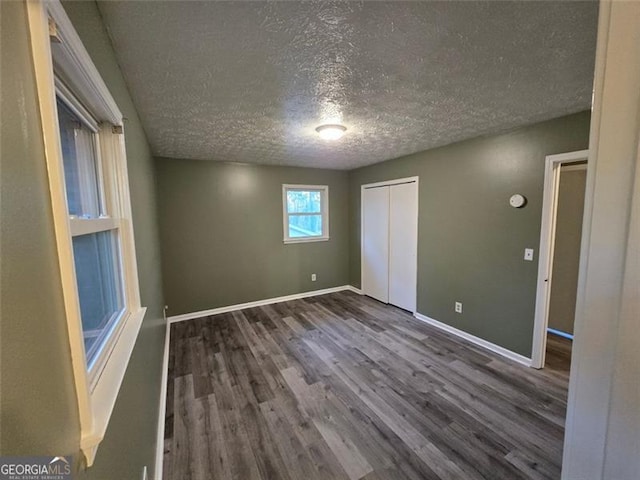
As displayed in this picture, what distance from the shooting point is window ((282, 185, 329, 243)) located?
15.0 ft

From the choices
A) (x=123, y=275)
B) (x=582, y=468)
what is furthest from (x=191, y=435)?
(x=582, y=468)

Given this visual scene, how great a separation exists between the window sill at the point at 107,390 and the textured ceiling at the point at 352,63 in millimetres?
1311

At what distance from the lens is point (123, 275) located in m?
1.35

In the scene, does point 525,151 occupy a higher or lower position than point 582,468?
higher

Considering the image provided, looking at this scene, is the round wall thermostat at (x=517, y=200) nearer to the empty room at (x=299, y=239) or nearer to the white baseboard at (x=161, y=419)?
the empty room at (x=299, y=239)

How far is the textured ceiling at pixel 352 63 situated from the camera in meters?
1.10

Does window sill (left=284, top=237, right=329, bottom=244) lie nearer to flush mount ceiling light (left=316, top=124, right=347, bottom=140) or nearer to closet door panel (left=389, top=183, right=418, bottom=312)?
closet door panel (left=389, top=183, right=418, bottom=312)

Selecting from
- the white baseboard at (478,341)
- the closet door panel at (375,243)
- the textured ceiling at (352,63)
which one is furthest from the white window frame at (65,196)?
the closet door panel at (375,243)

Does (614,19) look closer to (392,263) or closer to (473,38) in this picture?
(473,38)

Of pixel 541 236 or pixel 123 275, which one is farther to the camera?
pixel 541 236

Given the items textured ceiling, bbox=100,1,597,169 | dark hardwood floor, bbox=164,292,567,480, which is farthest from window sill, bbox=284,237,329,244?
textured ceiling, bbox=100,1,597,169

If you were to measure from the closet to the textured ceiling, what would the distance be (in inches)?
59.7

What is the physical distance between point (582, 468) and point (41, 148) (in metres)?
1.19

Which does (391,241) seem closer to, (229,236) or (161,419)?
(229,236)
